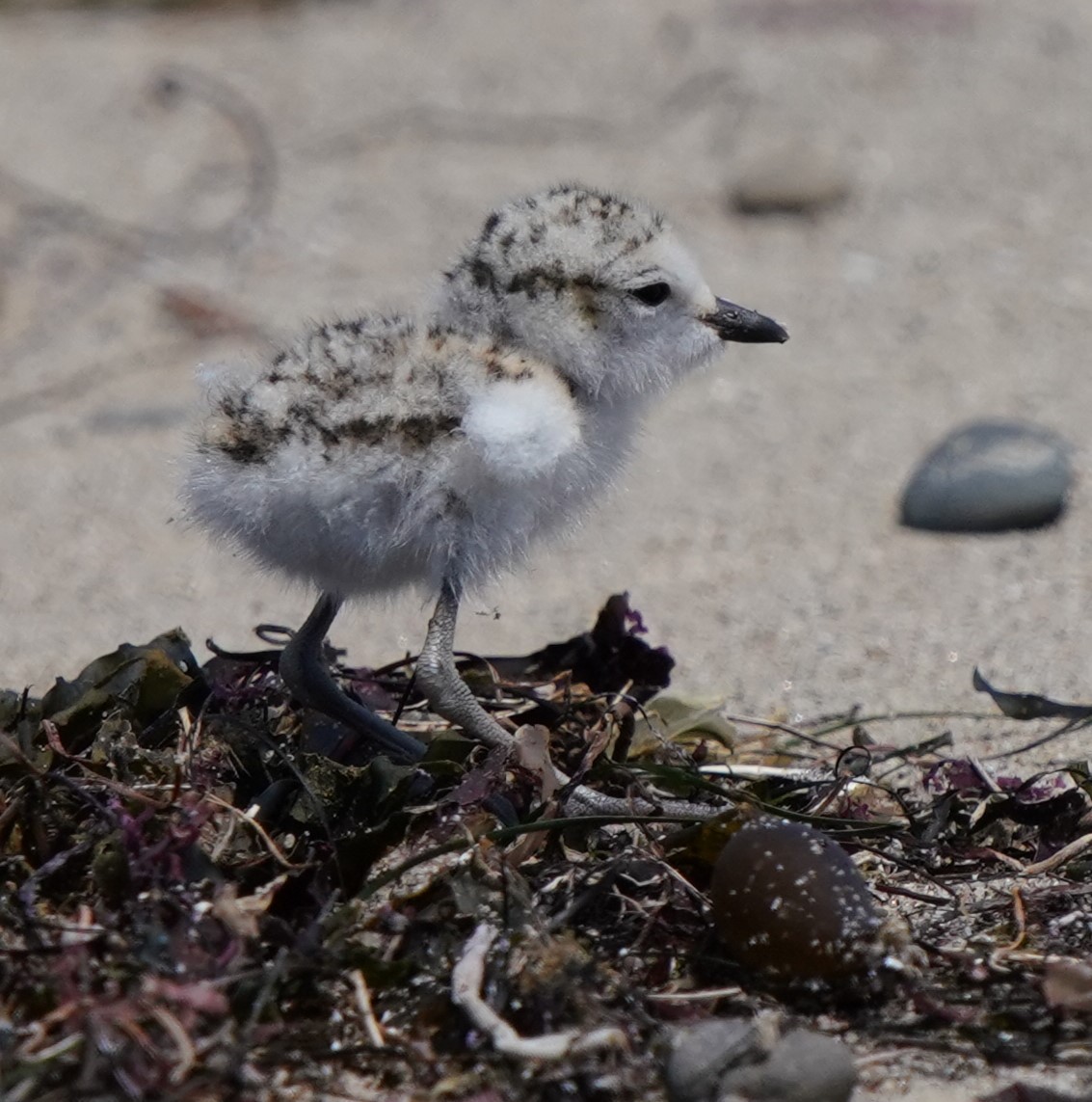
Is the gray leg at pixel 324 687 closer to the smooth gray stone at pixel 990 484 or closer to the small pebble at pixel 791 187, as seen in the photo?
the smooth gray stone at pixel 990 484

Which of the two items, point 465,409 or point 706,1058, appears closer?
point 706,1058

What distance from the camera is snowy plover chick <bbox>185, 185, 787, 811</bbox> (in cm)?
261

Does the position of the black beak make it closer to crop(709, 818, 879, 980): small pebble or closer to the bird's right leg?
the bird's right leg

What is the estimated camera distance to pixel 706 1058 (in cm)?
206

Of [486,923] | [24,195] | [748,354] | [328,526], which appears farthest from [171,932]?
[24,195]

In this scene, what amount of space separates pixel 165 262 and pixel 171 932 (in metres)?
4.22

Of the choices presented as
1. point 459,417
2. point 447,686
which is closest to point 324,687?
point 447,686

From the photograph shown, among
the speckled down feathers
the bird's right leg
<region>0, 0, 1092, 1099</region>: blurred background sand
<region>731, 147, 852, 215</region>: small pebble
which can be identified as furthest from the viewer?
<region>731, 147, 852, 215</region>: small pebble

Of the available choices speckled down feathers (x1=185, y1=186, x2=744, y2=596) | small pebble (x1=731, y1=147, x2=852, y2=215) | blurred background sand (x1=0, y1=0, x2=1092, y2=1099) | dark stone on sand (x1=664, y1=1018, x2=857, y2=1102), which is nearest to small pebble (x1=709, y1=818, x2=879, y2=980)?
dark stone on sand (x1=664, y1=1018, x2=857, y2=1102)

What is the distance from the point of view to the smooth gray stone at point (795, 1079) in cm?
203

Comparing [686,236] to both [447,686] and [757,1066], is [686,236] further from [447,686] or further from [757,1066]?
[757,1066]

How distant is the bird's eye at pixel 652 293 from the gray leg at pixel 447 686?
1.86 ft

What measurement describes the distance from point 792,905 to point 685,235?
4.35 metres

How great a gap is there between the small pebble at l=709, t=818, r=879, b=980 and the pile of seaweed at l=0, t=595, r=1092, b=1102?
38 millimetres
